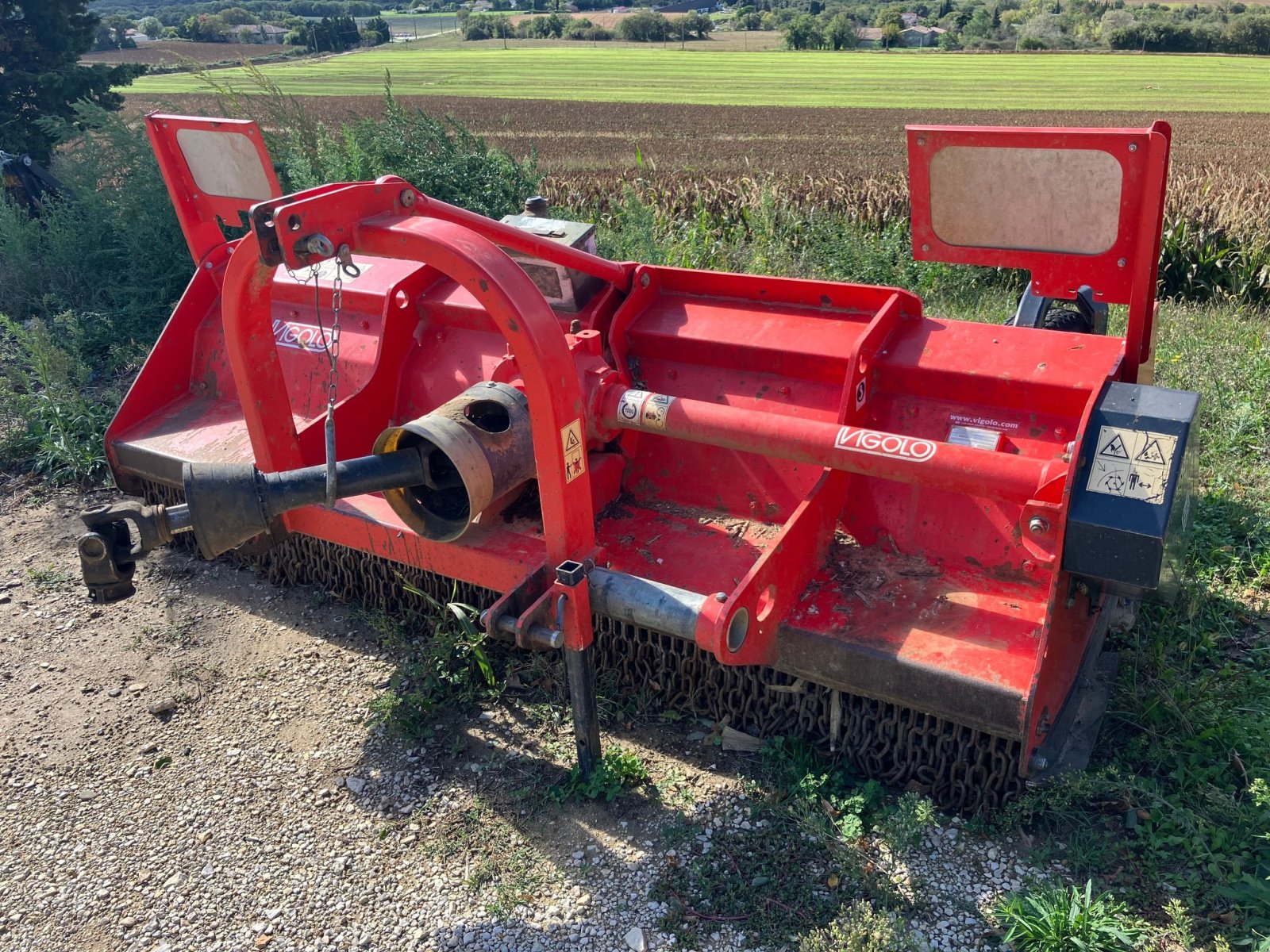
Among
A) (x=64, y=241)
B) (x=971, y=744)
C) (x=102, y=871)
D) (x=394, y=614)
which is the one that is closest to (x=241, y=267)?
(x=394, y=614)

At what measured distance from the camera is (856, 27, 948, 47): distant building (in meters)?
46.5

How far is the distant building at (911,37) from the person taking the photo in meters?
46.5

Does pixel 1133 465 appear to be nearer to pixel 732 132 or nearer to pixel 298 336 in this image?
pixel 298 336

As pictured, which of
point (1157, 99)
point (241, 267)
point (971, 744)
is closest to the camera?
point (971, 744)

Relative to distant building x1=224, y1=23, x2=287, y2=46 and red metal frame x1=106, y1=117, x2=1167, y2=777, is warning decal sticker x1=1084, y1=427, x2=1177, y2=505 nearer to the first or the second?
red metal frame x1=106, y1=117, x2=1167, y2=777

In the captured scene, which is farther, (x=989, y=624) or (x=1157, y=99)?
(x=1157, y=99)

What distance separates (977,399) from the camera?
10.1 ft

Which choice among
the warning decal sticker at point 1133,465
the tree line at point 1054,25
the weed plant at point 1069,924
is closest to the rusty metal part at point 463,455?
the warning decal sticker at point 1133,465

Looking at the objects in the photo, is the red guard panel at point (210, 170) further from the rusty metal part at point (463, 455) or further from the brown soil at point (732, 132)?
the brown soil at point (732, 132)

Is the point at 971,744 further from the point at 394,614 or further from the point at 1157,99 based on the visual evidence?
the point at 1157,99

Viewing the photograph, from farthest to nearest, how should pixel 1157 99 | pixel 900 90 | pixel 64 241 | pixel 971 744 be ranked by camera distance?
pixel 900 90, pixel 1157 99, pixel 64 241, pixel 971 744

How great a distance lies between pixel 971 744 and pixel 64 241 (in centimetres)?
738

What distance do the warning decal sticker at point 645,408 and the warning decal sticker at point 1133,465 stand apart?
1151 millimetres

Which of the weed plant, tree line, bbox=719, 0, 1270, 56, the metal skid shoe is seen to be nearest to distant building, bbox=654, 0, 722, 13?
tree line, bbox=719, 0, 1270, 56
